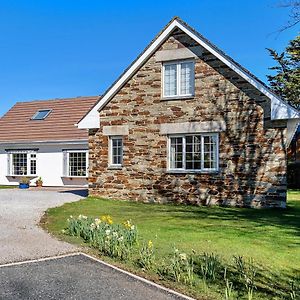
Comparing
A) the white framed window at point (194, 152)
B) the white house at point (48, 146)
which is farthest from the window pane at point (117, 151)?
the white house at point (48, 146)

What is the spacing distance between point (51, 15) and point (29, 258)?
45.3 ft

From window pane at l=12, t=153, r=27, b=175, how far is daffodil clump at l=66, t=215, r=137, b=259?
2038 centimetres

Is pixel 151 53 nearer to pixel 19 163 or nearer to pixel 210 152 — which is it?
pixel 210 152

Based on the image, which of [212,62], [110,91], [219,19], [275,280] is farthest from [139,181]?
[275,280]

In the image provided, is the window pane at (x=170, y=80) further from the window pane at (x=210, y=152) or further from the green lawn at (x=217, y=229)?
the green lawn at (x=217, y=229)

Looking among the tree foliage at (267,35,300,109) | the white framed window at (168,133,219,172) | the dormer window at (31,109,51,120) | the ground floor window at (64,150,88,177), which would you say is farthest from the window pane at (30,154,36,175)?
the tree foliage at (267,35,300,109)

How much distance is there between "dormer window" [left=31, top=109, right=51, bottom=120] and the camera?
30.6 metres

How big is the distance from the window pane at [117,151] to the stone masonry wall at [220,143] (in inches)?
13.4

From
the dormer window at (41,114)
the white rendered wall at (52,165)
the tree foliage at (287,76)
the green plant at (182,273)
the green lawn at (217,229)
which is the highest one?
the tree foliage at (287,76)

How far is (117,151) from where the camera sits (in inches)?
718

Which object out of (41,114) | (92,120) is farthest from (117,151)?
(41,114)

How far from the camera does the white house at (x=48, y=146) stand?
27.1 meters

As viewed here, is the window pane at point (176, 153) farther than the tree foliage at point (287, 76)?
No

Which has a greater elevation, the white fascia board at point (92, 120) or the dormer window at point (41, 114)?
the dormer window at point (41, 114)
